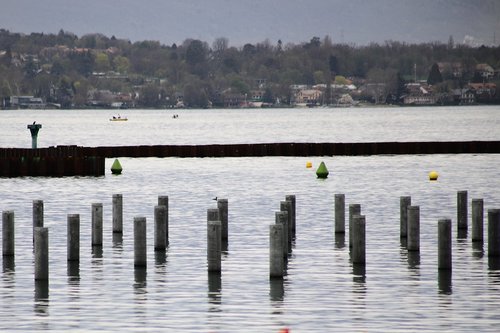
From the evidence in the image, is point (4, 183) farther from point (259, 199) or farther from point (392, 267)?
point (392, 267)

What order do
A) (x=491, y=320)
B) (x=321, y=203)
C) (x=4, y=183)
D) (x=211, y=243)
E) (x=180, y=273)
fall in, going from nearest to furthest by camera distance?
(x=491, y=320) < (x=211, y=243) < (x=180, y=273) < (x=321, y=203) < (x=4, y=183)

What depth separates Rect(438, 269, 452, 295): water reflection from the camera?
31516 mm

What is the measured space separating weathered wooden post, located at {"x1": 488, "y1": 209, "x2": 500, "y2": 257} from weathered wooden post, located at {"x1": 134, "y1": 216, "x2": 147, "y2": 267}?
8.82 meters

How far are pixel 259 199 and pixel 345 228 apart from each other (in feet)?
63.4

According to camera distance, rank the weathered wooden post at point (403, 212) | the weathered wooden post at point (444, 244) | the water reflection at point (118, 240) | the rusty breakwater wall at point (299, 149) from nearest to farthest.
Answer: the weathered wooden post at point (444, 244) < the weathered wooden post at point (403, 212) < the water reflection at point (118, 240) < the rusty breakwater wall at point (299, 149)

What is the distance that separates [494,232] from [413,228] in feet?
7.27

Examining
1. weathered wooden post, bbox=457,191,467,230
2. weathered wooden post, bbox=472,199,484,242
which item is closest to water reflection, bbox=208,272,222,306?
weathered wooden post, bbox=472,199,484,242

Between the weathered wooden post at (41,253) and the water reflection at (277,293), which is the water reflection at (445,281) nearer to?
the water reflection at (277,293)

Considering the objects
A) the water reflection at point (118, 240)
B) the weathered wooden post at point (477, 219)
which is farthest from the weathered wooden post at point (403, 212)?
the water reflection at point (118, 240)

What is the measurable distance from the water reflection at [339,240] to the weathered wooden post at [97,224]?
23.3ft

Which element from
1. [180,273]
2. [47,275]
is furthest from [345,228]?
[47,275]

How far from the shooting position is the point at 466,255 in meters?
38.2

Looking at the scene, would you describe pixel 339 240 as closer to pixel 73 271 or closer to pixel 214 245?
pixel 73 271

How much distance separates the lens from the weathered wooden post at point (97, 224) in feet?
123
